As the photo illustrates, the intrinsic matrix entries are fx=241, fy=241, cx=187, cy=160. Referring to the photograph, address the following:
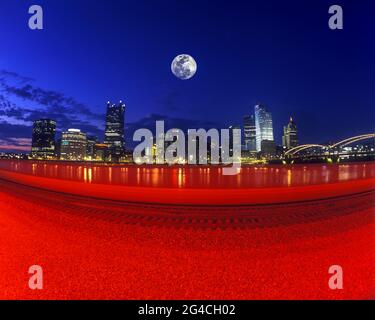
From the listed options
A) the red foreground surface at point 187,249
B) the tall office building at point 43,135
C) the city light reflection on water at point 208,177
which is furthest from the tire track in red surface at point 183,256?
the tall office building at point 43,135

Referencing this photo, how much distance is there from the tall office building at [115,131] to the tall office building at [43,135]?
13.4 meters

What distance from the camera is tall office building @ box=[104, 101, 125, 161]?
64.5 metres

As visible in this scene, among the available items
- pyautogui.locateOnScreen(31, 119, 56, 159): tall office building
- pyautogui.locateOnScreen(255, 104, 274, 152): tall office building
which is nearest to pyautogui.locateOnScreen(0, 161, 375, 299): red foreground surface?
pyautogui.locateOnScreen(31, 119, 56, 159): tall office building

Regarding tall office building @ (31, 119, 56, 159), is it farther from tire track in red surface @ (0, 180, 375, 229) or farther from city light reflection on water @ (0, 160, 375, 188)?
tire track in red surface @ (0, 180, 375, 229)

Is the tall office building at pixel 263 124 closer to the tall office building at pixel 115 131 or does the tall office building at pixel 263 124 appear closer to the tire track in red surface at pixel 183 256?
the tall office building at pixel 115 131

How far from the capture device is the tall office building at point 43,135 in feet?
172

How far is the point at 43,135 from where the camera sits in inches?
2124

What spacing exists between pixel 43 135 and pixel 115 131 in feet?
56.7

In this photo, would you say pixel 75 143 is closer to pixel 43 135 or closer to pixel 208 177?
pixel 43 135

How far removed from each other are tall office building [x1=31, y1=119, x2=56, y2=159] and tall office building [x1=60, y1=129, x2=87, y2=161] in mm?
6958

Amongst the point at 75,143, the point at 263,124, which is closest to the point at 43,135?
the point at 75,143
